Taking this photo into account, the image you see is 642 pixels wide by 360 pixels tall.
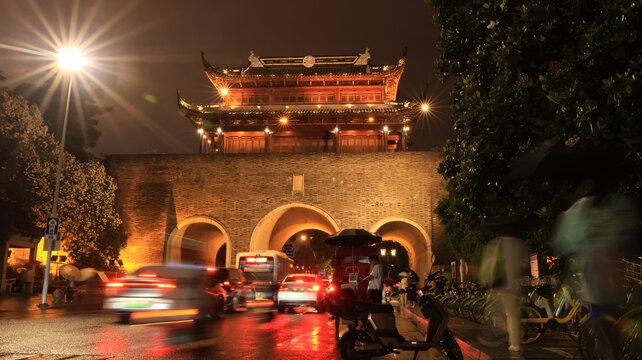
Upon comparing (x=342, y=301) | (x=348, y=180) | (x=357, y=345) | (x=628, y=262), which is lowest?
(x=357, y=345)

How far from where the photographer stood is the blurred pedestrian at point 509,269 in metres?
Answer: 5.36

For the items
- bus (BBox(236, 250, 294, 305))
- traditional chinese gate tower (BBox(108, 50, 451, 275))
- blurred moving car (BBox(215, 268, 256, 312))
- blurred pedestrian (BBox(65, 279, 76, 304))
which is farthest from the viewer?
traditional chinese gate tower (BBox(108, 50, 451, 275))

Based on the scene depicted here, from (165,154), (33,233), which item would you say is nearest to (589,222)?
(33,233)

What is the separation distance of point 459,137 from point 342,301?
4556mm

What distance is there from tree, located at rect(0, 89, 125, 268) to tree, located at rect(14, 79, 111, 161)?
113 inches

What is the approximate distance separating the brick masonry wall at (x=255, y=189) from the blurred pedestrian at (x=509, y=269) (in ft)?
70.1

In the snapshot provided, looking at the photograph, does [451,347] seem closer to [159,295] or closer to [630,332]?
[630,332]

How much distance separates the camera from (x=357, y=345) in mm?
5477

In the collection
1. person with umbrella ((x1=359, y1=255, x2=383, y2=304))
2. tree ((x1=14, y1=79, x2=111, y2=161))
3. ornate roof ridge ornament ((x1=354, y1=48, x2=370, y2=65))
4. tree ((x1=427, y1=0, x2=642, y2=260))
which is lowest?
person with umbrella ((x1=359, y1=255, x2=383, y2=304))

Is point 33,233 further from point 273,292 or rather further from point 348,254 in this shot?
point 348,254

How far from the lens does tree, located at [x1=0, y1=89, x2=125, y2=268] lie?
1859 centimetres

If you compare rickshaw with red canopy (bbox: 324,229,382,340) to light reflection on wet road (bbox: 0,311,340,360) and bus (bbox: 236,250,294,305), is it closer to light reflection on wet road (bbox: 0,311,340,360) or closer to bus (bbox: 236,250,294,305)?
light reflection on wet road (bbox: 0,311,340,360)

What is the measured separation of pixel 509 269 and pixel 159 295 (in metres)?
6.57

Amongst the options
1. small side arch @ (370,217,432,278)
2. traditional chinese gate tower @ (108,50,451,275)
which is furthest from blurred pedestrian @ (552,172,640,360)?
traditional chinese gate tower @ (108,50,451,275)
